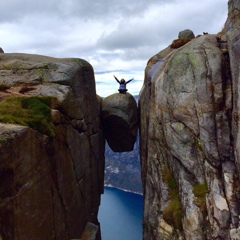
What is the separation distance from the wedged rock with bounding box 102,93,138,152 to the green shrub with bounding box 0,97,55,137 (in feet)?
42.5

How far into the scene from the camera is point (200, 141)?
20.2 metres

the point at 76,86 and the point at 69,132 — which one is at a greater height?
the point at 76,86

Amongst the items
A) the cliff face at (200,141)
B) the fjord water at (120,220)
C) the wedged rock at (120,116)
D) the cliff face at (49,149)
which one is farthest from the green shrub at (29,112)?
the fjord water at (120,220)

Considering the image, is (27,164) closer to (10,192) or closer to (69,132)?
(10,192)

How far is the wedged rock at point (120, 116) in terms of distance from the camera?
35.7 m

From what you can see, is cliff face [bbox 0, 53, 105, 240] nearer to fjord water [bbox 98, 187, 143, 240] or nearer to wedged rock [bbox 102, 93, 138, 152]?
Result: wedged rock [bbox 102, 93, 138, 152]

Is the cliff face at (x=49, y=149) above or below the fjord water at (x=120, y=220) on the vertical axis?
above

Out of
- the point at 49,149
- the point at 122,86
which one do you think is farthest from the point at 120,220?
the point at 49,149

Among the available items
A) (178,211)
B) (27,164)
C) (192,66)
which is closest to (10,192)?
(27,164)

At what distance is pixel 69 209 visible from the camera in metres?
24.4

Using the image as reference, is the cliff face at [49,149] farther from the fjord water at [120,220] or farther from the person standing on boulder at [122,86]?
the fjord water at [120,220]

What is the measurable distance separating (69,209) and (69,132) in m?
6.52

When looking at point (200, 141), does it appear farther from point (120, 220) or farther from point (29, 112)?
point (120, 220)

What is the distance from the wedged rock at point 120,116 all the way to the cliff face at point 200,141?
1036cm
